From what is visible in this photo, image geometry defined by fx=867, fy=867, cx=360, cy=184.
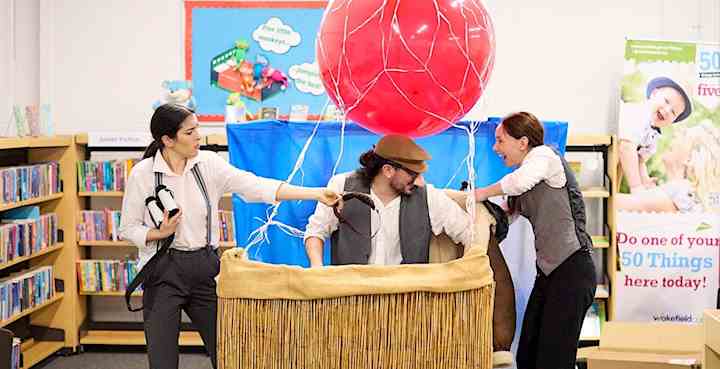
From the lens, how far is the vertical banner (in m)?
5.11

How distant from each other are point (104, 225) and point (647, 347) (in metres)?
3.23

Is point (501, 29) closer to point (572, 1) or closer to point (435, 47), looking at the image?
point (572, 1)

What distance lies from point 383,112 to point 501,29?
11.5ft

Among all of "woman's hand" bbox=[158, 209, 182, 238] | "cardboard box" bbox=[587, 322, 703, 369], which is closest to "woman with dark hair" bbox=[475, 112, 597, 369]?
"cardboard box" bbox=[587, 322, 703, 369]

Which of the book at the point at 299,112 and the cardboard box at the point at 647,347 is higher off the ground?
the book at the point at 299,112

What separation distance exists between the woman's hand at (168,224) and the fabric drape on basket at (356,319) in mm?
1363

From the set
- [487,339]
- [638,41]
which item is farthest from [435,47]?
[638,41]

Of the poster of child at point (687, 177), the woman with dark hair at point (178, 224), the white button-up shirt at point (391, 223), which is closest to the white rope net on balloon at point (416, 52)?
the white button-up shirt at point (391, 223)

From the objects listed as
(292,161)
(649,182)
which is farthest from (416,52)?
(649,182)

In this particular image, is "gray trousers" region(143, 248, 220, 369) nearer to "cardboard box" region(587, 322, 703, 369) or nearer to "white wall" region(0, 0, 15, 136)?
"cardboard box" region(587, 322, 703, 369)

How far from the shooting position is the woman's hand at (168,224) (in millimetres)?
2980

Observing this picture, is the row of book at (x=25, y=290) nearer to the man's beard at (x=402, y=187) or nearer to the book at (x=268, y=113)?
the book at (x=268, y=113)

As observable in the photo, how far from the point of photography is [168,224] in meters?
2.98

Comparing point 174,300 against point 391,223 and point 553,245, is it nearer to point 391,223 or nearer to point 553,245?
point 391,223
